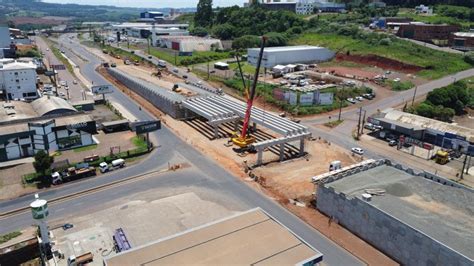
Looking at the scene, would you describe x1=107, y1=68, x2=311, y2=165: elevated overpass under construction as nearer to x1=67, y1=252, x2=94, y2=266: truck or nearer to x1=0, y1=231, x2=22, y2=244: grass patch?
x1=67, y1=252, x2=94, y2=266: truck

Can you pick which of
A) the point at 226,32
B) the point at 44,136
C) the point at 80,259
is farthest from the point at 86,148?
the point at 226,32

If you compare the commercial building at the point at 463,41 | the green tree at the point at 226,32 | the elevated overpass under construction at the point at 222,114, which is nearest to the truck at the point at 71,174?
the elevated overpass under construction at the point at 222,114

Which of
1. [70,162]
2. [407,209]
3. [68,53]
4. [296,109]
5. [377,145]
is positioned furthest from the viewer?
[68,53]

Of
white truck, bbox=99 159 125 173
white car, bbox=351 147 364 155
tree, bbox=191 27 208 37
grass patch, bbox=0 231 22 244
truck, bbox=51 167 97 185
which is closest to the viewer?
grass patch, bbox=0 231 22 244

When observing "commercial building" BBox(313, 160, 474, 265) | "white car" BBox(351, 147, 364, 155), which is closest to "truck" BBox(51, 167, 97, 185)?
"commercial building" BBox(313, 160, 474, 265)

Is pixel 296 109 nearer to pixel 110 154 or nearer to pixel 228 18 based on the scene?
pixel 110 154

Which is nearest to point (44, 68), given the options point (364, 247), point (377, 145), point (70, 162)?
point (70, 162)
